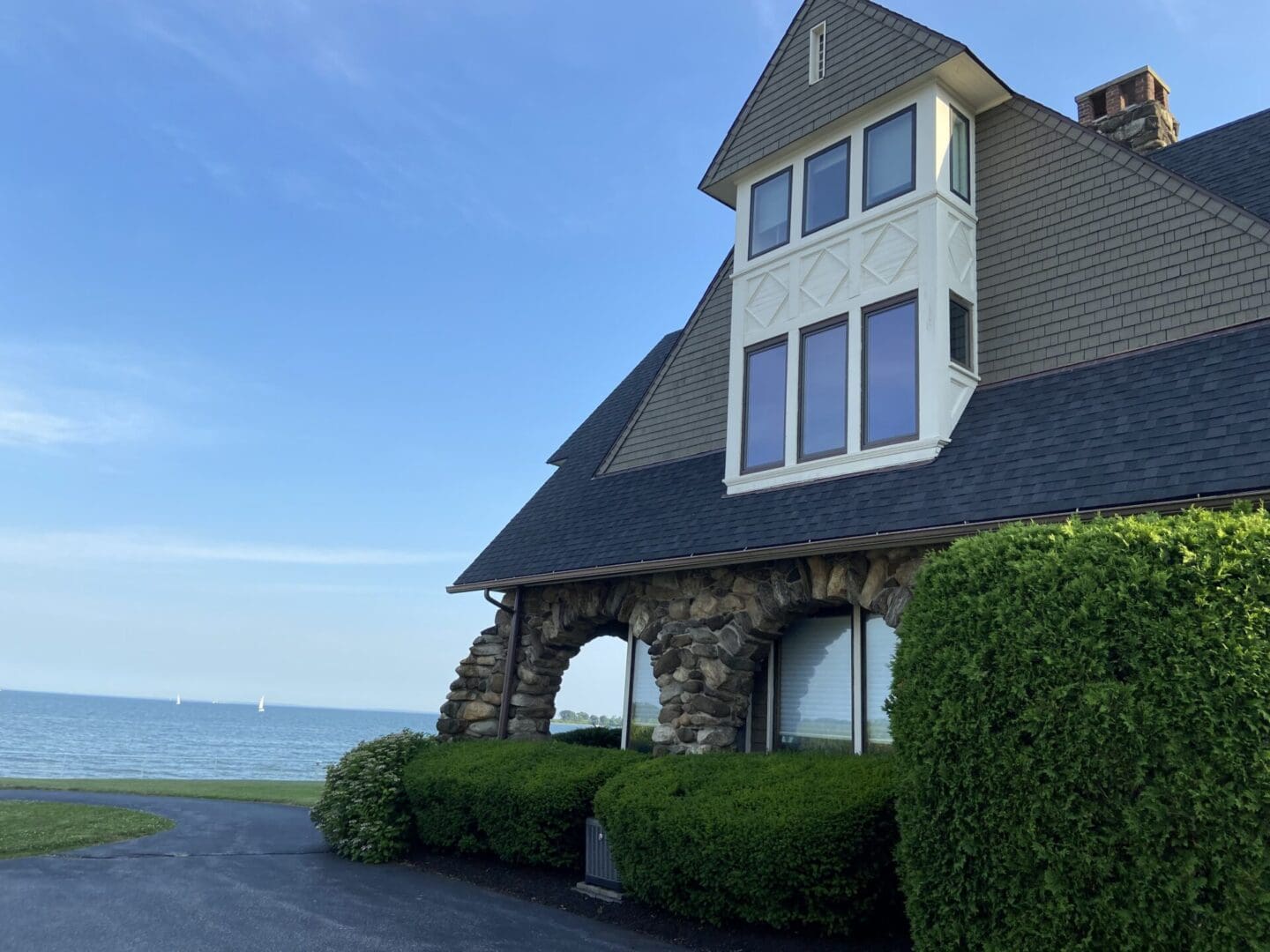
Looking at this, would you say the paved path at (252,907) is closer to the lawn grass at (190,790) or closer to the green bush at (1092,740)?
the green bush at (1092,740)

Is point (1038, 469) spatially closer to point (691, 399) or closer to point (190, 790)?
point (691, 399)

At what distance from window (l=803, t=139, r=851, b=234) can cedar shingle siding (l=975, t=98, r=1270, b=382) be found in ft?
4.99

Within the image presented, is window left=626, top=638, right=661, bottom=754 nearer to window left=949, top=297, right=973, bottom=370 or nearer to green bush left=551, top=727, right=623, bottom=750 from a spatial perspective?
green bush left=551, top=727, right=623, bottom=750

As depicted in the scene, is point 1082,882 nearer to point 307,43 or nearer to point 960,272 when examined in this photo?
point 960,272

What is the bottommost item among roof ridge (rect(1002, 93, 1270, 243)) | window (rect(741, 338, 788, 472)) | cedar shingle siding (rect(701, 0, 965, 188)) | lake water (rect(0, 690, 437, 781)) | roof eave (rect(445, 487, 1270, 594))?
lake water (rect(0, 690, 437, 781))

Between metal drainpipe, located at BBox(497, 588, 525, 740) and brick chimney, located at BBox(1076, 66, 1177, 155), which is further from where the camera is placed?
metal drainpipe, located at BBox(497, 588, 525, 740)

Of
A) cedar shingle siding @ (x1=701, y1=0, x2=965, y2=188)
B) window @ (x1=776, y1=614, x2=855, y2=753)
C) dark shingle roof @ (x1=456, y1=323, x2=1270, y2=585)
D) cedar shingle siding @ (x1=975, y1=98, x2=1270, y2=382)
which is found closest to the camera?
dark shingle roof @ (x1=456, y1=323, x2=1270, y2=585)

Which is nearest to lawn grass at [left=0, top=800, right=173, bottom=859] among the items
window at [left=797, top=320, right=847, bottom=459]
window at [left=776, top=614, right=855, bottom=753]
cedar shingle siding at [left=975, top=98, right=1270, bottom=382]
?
window at [left=776, top=614, right=855, bottom=753]

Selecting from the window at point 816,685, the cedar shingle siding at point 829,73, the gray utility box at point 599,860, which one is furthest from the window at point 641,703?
the cedar shingle siding at point 829,73

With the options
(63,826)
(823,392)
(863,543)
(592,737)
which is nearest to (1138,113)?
(823,392)

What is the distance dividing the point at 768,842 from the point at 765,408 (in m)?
5.71

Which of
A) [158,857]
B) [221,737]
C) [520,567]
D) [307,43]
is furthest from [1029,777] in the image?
[221,737]

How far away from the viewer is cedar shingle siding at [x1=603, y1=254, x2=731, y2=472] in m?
12.9

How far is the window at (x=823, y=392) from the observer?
10484 mm
